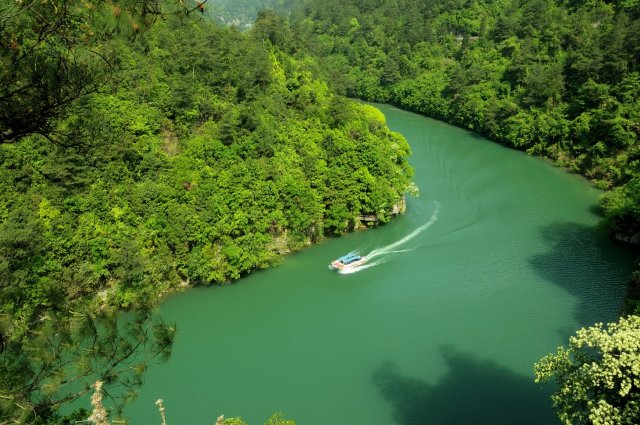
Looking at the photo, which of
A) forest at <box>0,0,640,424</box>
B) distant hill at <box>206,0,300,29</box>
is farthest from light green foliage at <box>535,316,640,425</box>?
distant hill at <box>206,0,300,29</box>

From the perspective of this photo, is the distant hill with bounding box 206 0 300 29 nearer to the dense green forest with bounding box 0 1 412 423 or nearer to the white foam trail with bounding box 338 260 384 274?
the dense green forest with bounding box 0 1 412 423

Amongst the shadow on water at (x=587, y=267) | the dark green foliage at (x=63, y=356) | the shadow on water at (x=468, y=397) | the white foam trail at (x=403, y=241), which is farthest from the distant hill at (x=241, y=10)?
the dark green foliage at (x=63, y=356)

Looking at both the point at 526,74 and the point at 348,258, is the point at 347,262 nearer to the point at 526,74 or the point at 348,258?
the point at 348,258

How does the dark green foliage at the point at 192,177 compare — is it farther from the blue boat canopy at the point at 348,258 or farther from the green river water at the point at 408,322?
the blue boat canopy at the point at 348,258

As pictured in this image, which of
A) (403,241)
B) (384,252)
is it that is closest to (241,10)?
(403,241)

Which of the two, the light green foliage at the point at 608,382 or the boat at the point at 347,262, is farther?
the boat at the point at 347,262

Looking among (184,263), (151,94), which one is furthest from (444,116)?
(184,263)
